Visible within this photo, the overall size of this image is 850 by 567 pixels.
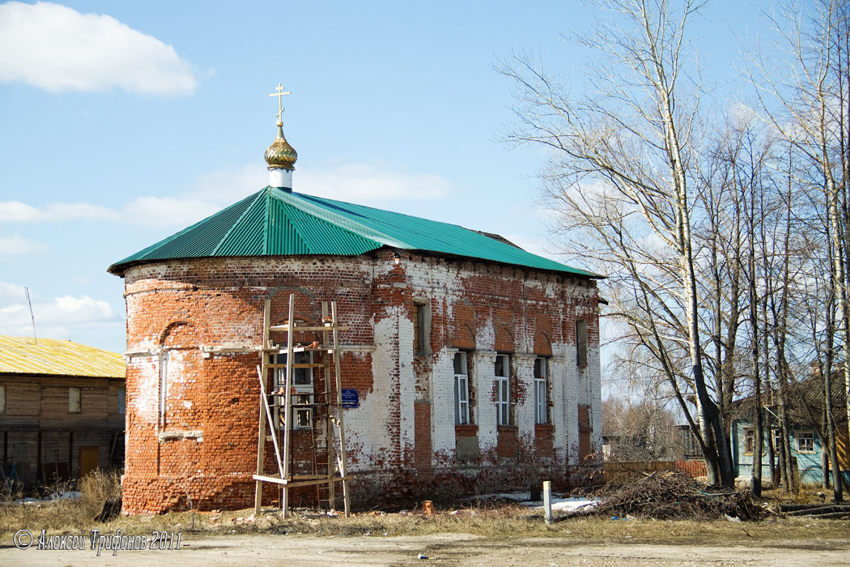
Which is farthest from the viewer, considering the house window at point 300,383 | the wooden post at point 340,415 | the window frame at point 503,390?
the window frame at point 503,390

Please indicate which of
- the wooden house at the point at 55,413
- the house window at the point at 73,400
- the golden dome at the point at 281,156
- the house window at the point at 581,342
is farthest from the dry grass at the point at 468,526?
the house window at the point at 73,400

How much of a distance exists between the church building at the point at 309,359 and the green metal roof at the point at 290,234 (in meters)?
0.06

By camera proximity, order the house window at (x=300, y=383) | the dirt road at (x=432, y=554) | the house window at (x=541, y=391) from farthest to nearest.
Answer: the house window at (x=541, y=391), the house window at (x=300, y=383), the dirt road at (x=432, y=554)

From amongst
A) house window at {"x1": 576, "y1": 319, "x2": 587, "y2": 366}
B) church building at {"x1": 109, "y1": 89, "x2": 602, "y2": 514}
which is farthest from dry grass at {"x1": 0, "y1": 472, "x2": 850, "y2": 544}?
house window at {"x1": 576, "y1": 319, "x2": 587, "y2": 366}

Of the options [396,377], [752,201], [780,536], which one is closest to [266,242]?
[396,377]

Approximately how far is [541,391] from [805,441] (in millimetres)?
15753

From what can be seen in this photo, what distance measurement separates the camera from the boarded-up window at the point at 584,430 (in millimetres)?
27625

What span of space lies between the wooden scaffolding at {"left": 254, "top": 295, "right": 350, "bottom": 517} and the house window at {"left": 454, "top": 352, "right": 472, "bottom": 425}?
3.82 metres

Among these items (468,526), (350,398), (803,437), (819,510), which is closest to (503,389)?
(350,398)

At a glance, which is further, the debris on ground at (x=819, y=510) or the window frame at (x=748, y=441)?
the window frame at (x=748, y=441)

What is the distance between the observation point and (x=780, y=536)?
16.9 metres

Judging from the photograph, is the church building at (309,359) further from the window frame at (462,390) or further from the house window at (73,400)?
the house window at (73,400)

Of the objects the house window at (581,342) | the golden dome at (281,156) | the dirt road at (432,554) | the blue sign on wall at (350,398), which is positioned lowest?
the dirt road at (432,554)

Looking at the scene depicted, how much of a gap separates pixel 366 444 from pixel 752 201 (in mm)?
12791
